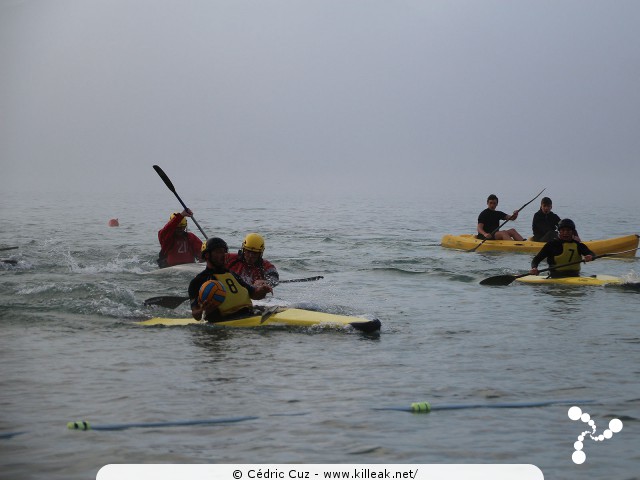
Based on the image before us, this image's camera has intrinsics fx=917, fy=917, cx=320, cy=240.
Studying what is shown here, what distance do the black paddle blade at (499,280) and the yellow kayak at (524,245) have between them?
166 inches

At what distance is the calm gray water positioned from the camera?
5973 mm

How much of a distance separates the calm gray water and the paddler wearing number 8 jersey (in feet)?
0.91

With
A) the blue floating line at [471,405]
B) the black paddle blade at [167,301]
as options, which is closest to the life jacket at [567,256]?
the black paddle blade at [167,301]

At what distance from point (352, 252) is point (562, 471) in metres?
Result: 16.7

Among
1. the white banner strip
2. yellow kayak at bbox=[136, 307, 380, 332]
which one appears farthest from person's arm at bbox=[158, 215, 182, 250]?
the white banner strip

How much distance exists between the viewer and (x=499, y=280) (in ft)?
49.5

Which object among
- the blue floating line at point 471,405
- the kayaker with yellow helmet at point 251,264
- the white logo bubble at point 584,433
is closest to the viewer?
the white logo bubble at point 584,433

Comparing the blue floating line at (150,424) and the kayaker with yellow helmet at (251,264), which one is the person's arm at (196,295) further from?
the blue floating line at (150,424)

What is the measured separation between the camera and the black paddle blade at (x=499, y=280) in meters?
14.9

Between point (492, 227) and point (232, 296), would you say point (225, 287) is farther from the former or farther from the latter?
point (492, 227)

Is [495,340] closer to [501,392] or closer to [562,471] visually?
[501,392]

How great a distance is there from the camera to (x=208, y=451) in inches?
231

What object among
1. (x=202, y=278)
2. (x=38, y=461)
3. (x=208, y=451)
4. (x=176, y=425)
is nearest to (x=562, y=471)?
(x=208, y=451)

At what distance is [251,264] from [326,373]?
10.5 feet
